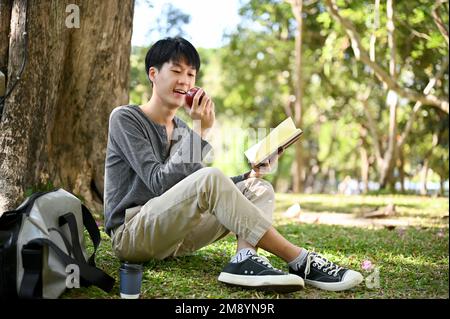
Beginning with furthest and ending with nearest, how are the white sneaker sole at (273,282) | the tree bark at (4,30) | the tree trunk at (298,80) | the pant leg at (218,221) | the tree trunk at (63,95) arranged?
the tree trunk at (298,80), the tree bark at (4,30), the tree trunk at (63,95), the pant leg at (218,221), the white sneaker sole at (273,282)

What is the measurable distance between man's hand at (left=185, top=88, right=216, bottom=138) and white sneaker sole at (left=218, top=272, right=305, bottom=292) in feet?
2.51

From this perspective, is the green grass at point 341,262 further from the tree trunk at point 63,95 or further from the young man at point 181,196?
the tree trunk at point 63,95

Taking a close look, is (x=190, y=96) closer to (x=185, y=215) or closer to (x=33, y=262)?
(x=185, y=215)

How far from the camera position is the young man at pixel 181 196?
274 cm

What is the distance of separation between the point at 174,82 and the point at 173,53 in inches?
6.3

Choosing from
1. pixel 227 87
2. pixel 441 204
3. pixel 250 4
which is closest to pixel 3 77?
pixel 441 204

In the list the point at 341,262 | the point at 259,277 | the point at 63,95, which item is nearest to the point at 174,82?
the point at 259,277

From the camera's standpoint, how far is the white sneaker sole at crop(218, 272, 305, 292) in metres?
2.64

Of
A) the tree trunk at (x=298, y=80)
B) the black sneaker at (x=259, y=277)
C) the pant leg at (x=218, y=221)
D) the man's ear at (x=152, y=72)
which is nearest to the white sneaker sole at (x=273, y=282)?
the black sneaker at (x=259, y=277)

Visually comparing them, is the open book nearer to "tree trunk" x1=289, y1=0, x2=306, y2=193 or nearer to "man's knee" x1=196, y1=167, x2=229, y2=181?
"man's knee" x1=196, y1=167, x2=229, y2=181

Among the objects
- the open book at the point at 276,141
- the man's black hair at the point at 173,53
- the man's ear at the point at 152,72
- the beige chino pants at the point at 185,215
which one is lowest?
the beige chino pants at the point at 185,215

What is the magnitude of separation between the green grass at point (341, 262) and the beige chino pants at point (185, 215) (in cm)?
20

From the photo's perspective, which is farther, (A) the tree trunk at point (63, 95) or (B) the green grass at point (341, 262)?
(A) the tree trunk at point (63, 95)
